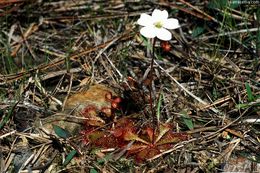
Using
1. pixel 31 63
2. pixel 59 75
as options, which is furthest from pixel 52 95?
pixel 31 63

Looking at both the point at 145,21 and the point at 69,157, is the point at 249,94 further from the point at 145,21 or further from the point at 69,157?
the point at 69,157

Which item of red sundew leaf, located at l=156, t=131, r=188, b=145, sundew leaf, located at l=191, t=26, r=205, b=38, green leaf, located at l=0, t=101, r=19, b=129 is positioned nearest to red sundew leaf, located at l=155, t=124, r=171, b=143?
red sundew leaf, located at l=156, t=131, r=188, b=145

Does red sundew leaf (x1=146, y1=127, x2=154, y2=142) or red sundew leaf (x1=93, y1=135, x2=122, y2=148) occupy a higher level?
red sundew leaf (x1=146, y1=127, x2=154, y2=142)

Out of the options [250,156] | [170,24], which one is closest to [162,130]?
[250,156]

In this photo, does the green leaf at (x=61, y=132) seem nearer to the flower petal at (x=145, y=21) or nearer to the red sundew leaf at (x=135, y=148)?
the red sundew leaf at (x=135, y=148)

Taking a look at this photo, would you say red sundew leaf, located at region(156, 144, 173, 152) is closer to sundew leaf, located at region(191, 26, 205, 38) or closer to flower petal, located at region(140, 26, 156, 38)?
flower petal, located at region(140, 26, 156, 38)

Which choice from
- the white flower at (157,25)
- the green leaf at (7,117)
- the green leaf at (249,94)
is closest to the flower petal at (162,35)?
the white flower at (157,25)
